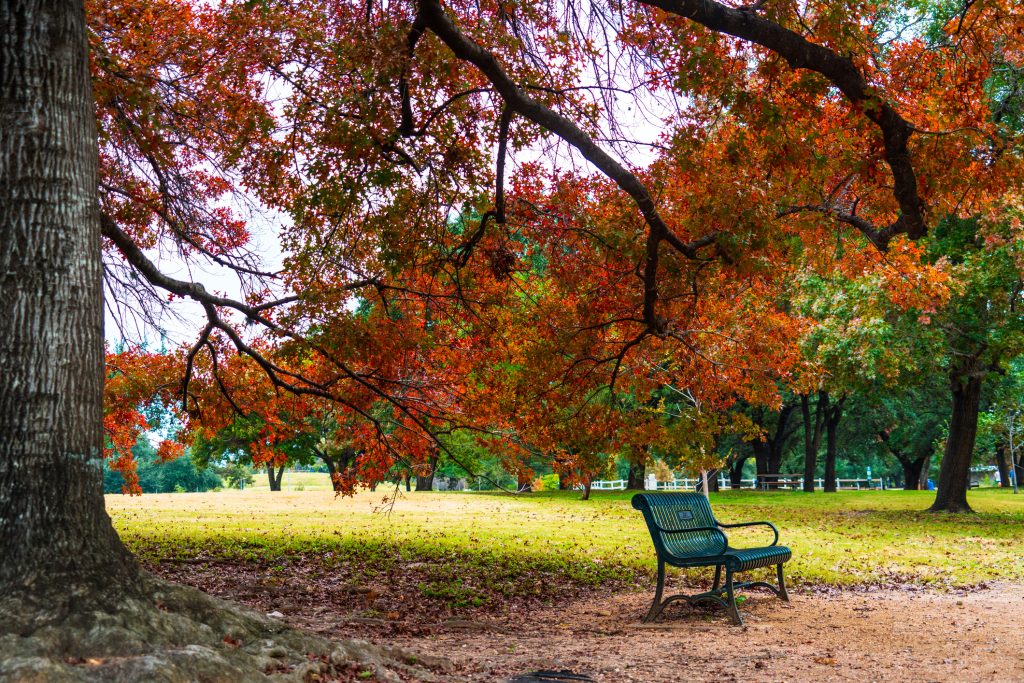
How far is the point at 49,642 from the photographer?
4.04 metres

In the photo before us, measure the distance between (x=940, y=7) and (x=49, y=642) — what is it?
20410mm

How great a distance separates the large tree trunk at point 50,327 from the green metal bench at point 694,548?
4773mm

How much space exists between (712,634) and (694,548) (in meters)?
1.29

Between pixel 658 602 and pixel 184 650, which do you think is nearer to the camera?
pixel 184 650

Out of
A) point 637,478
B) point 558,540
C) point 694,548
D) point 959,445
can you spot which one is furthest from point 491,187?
point 637,478

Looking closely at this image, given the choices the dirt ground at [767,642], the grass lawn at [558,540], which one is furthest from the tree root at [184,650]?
the grass lawn at [558,540]

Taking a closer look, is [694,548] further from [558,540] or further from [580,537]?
[580,537]

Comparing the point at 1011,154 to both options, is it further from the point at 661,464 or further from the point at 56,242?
the point at 661,464

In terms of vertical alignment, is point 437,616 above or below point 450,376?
below

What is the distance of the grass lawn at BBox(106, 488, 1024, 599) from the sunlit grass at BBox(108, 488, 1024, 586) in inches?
1.0

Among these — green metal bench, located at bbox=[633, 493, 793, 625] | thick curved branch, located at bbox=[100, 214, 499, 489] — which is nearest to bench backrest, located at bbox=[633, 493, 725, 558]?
green metal bench, located at bbox=[633, 493, 793, 625]

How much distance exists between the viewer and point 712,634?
7.00 metres

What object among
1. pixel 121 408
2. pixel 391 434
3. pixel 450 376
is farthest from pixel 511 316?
pixel 121 408

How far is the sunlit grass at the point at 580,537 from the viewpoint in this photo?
39.8ft
